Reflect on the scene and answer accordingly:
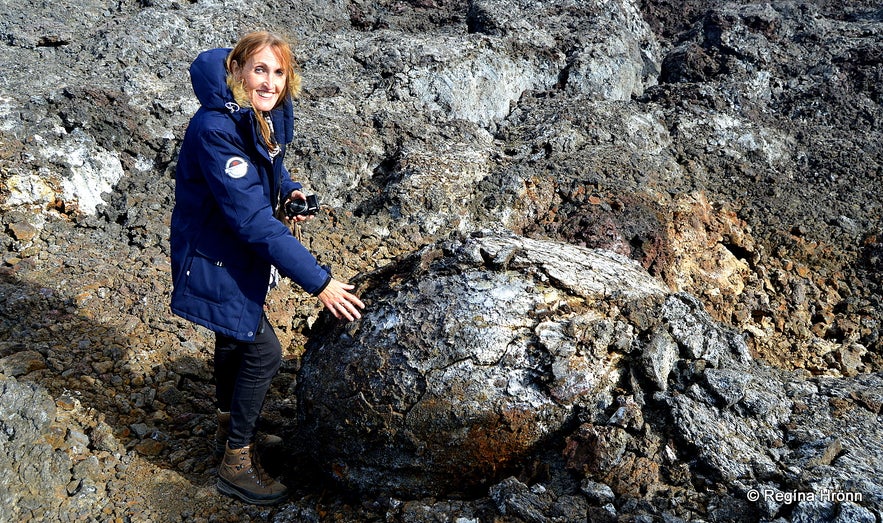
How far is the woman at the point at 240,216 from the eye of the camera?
223 cm

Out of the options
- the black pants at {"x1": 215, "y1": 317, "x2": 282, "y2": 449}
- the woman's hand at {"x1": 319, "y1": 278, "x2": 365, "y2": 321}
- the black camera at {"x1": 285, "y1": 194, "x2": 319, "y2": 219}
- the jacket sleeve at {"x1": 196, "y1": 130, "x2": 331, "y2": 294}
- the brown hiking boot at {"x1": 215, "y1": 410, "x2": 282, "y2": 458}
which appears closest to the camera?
the jacket sleeve at {"x1": 196, "y1": 130, "x2": 331, "y2": 294}

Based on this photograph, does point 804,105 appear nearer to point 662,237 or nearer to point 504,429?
point 662,237

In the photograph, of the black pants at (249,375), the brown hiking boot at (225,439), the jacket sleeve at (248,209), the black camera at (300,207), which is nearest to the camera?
the jacket sleeve at (248,209)

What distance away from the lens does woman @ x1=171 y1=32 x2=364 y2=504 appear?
2229 mm

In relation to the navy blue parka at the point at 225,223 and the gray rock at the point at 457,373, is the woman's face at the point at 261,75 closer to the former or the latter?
the navy blue parka at the point at 225,223

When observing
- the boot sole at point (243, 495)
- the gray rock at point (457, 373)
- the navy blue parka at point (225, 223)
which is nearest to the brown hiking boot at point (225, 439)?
the boot sole at point (243, 495)

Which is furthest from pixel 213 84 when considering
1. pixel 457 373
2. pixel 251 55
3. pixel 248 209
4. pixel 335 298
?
pixel 457 373

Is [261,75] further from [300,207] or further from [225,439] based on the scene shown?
[225,439]

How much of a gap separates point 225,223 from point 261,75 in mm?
563

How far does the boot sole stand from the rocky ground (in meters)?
0.04

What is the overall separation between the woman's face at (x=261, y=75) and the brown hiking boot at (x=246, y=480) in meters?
1.41

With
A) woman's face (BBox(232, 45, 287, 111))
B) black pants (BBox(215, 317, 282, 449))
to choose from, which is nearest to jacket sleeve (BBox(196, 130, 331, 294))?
woman's face (BBox(232, 45, 287, 111))

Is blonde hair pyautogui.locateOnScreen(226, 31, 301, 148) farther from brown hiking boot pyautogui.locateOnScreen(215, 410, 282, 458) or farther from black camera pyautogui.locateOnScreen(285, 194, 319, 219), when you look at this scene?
brown hiking boot pyautogui.locateOnScreen(215, 410, 282, 458)

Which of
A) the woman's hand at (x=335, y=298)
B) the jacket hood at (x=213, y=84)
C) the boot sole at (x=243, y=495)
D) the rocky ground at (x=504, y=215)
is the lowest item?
the boot sole at (x=243, y=495)
